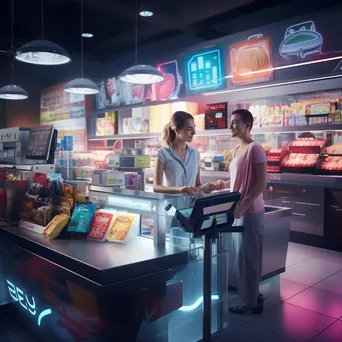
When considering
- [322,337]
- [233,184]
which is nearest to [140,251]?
A: [233,184]

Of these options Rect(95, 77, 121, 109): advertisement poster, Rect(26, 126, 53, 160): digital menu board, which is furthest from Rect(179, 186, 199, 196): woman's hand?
Rect(95, 77, 121, 109): advertisement poster

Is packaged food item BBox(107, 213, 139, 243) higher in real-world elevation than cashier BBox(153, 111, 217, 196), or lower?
lower

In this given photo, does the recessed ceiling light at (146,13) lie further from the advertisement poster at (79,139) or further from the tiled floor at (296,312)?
the tiled floor at (296,312)

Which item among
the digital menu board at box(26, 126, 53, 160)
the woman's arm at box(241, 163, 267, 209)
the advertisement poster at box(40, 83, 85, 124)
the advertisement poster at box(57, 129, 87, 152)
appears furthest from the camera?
the advertisement poster at box(40, 83, 85, 124)

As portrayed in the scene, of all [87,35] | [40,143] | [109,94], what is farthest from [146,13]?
[40,143]

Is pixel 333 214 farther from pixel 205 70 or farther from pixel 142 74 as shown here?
pixel 142 74

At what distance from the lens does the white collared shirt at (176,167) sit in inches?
125

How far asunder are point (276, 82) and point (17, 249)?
4049 millimetres

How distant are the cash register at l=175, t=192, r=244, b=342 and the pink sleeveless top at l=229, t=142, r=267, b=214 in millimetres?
929

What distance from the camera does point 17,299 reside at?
9.64 feet

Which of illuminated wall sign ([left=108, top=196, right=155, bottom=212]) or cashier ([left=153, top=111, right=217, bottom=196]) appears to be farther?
cashier ([left=153, top=111, right=217, bottom=196])

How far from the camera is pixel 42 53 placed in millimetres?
4410

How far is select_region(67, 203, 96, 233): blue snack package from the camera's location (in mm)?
2385

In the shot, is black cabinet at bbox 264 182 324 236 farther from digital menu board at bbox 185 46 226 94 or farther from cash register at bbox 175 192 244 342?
cash register at bbox 175 192 244 342
